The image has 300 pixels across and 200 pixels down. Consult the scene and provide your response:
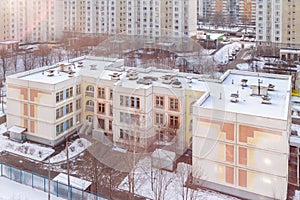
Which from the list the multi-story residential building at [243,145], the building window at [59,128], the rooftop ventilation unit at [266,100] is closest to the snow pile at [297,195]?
the multi-story residential building at [243,145]


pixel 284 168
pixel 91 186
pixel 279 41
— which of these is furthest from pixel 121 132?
pixel 279 41

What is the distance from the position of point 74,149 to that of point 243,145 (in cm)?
569

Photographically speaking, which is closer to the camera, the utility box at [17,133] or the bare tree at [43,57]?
the utility box at [17,133]

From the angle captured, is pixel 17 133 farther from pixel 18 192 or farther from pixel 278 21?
pixel 278 21

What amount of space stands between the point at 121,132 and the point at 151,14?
22.4 meters

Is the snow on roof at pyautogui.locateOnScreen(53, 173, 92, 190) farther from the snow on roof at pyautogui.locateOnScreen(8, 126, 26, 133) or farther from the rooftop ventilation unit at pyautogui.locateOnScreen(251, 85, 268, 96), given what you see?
the rooftop ventilation unit at pyautogui.locateOnScreen(251, 85, 268, 96)

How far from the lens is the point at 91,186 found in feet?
30.9

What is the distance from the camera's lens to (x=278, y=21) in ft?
90.0

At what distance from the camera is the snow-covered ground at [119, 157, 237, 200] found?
355 inches

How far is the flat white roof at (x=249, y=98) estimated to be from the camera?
30.2 feet

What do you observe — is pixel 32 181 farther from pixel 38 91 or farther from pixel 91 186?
pixel 38 91

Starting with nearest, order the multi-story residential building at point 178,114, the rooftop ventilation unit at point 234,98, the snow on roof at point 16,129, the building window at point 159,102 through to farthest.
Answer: the multi-story residential building at point 178,114, the rooftop ventilation unit at point 234,98, the building window at point 159,102, the snow on roof at point 16,129

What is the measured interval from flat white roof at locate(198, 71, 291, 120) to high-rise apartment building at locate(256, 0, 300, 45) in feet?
52.4

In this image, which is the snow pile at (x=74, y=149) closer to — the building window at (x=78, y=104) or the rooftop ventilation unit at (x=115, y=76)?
the building window at (x=78, y=104)
